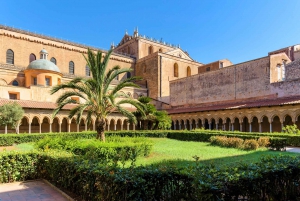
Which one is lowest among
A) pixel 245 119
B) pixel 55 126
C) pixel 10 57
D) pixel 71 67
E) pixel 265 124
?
pixel 55 126

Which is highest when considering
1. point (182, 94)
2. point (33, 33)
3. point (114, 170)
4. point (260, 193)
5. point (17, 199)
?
point (33, 33)

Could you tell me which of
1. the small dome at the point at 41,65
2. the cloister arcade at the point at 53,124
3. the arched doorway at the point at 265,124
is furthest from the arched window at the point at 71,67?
the arched doorway at the point at 265,124

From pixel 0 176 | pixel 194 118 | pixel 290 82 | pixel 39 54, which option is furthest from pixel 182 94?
pixel 0 176

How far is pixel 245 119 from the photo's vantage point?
26672 mm

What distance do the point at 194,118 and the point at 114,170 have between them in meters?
26.2

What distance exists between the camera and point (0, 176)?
21.9ft

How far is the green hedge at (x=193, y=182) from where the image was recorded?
10.6ft

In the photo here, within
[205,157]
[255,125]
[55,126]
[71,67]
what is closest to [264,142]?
[205,157]

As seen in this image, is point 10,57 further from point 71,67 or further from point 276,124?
point 276,124

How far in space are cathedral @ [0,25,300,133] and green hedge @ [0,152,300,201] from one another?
15.4 m

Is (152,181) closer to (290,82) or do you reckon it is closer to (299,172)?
(299,172)

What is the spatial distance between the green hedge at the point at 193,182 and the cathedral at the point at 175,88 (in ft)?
50.4

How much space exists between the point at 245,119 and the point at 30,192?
25102 mm

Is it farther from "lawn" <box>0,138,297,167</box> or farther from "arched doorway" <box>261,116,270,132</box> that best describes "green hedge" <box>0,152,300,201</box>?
"arched doorway" <box>261,116,270,132</box>
